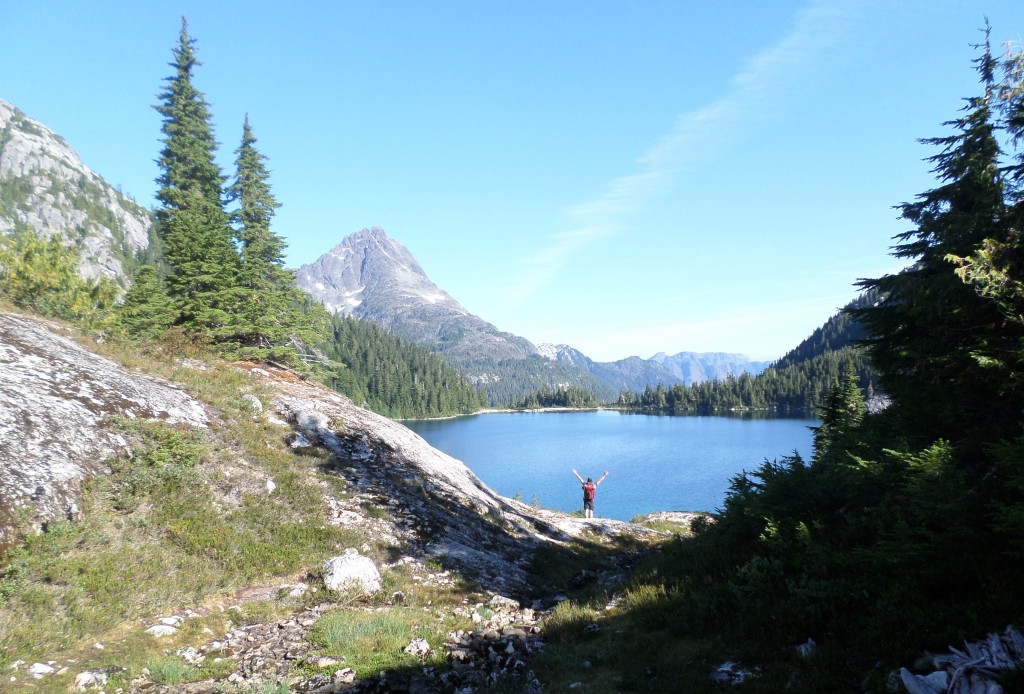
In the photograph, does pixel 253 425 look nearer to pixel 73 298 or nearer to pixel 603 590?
pixel 603 590

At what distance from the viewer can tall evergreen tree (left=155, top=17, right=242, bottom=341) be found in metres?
23.5

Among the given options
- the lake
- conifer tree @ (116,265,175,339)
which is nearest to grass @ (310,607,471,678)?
conifer tree @ (116,265,175,339)

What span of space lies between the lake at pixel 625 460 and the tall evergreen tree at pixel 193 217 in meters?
23.0

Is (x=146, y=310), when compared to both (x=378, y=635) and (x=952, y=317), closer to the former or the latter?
(x=378, y=635)

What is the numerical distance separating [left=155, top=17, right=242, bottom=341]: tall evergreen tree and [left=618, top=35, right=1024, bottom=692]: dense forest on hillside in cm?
2374

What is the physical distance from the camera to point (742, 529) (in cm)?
1139

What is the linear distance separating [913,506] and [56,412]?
1848 cm

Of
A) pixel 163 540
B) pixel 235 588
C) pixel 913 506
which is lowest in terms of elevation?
pixel 235 588

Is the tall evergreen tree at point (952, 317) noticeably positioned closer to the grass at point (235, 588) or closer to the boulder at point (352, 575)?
the grass at point (235, 588)

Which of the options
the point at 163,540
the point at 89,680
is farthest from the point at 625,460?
the point at 89,680

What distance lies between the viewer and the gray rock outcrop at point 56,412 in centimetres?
978

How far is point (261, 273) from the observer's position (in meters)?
30.2

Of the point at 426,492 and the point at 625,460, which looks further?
the point at 625,460

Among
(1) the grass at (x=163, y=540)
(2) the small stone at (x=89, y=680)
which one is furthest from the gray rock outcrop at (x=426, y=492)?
(2) the small stone at (x=89, y=680)
